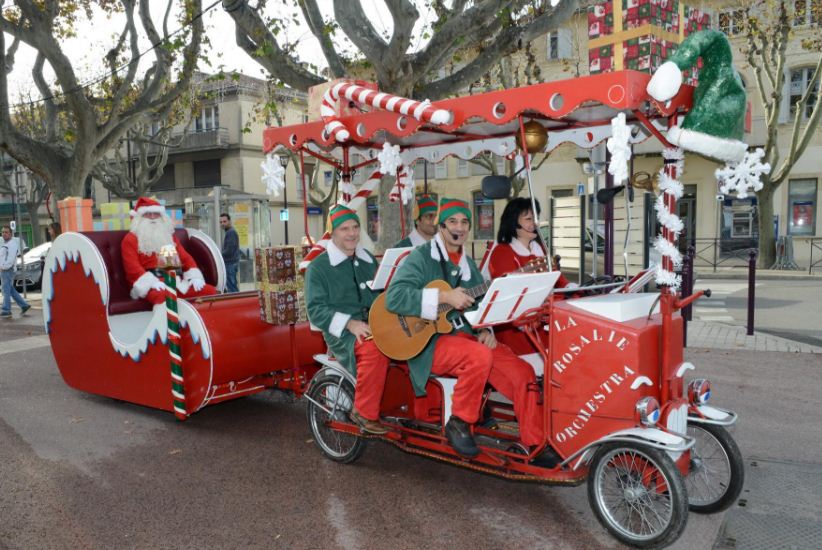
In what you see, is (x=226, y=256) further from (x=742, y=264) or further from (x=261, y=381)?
(x=742, y=264)

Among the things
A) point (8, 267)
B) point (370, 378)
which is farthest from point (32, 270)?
point (370, 378)

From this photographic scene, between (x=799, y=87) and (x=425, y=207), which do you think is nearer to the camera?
(x=425, y=207)

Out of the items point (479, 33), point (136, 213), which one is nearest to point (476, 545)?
point (136, 213)

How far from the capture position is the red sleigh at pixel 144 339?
215 inches

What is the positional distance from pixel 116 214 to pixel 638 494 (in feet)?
30.4

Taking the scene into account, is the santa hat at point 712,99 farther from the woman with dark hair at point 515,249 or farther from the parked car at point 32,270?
the parked car at point 32,270

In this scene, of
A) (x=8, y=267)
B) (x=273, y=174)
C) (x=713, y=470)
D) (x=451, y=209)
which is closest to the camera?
(x=713, y=470)

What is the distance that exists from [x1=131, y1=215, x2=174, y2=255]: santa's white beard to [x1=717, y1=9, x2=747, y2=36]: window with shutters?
56.1ft

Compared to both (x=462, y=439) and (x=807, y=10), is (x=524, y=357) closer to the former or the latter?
(x=462, y=439)

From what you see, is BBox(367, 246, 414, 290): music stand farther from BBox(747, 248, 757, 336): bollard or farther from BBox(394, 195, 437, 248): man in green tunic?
BBox(747, 248, 757, 336): bollard

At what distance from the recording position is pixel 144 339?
5809 mm

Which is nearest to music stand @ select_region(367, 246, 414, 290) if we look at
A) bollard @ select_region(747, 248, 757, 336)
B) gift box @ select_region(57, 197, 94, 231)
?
bollard @ select_region(747, 248, 757, 336)

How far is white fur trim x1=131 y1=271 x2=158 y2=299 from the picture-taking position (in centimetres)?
622

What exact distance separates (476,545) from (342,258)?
7.11ft
